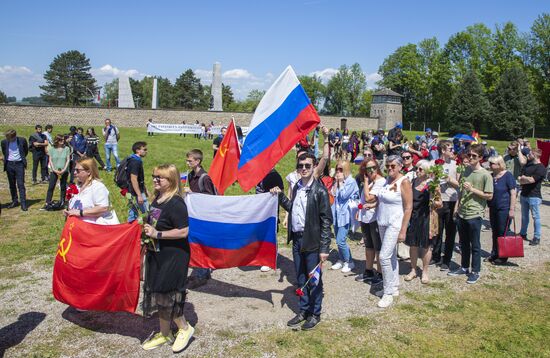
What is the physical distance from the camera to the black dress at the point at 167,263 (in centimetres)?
473

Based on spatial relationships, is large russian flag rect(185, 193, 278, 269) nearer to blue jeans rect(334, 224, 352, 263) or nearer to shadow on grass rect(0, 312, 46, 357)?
blue jeans rect(334, 224, 352, 263)

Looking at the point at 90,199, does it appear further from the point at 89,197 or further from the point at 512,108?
the point at 512,108

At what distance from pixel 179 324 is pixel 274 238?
1803 millimetres

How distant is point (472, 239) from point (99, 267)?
5.80m

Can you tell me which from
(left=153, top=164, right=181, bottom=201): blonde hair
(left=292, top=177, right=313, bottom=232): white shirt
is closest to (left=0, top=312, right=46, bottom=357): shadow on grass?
(left=153, top=164, right=181, bottom=201): blonde hair

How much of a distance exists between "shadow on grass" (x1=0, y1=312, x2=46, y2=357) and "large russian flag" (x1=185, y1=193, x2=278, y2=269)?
232 cm

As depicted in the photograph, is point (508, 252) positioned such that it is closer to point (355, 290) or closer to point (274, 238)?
point (355, 290)

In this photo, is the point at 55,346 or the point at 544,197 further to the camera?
the point at 544,197

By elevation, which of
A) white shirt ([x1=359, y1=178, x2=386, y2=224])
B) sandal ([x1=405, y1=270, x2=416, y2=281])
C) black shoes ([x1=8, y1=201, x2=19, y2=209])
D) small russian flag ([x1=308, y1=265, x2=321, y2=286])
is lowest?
sandal ([x1=405, y1=270, x2=416, y2=281])

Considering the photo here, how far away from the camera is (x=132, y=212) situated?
785 centimetres

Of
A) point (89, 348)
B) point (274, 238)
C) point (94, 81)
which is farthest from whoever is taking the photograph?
point (94, 81)

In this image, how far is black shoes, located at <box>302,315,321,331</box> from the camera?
18.2 feet

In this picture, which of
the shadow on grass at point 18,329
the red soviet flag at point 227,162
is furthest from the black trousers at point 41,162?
the shadow on grass at point 18,329

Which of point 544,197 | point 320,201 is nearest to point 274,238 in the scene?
Result: point 320,201
